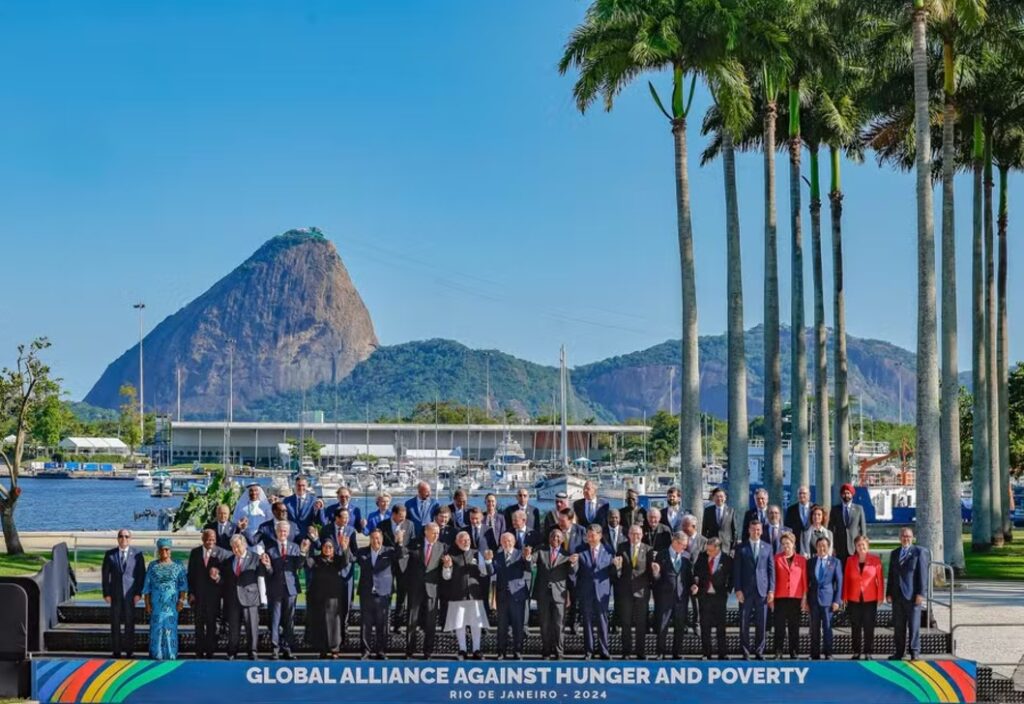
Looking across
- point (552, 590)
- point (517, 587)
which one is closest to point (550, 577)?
point (552, 590)

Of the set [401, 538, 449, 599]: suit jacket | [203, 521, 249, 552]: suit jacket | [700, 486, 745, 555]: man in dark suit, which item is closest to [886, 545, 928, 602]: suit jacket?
[700, 486, 745, 555]: man in dark suit

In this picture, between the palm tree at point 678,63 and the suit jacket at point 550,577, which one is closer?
the suit jacket at point 550,577

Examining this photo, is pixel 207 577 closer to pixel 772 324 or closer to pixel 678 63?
pixel 678 63

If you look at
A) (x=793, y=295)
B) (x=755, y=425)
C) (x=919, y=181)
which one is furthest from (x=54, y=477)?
(x=919, y=181)

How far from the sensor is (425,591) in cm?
1905

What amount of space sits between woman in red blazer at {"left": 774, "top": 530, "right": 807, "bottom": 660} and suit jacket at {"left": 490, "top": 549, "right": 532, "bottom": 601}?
11.4 ft

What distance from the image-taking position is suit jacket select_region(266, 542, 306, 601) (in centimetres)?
1892

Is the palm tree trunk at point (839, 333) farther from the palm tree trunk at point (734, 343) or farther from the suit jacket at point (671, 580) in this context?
the suit jacket at point (671, 580)

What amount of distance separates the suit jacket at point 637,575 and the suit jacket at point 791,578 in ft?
5.79

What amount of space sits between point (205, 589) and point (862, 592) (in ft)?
29.7

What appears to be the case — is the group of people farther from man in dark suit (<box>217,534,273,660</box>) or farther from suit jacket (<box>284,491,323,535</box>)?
suit jacket (<box>284,491,323,535</box>)

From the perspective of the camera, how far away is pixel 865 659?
61.8 feet

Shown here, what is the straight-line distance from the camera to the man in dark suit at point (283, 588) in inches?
745

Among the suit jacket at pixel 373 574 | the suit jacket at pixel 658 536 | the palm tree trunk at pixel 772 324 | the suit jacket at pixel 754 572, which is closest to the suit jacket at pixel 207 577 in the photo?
the suit jacket at pixel 373 574
